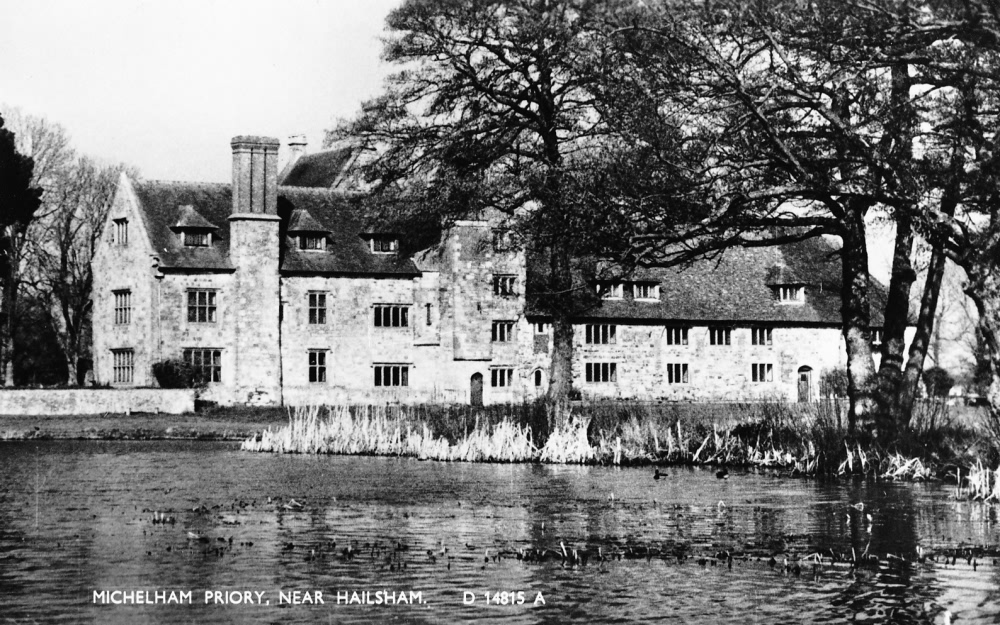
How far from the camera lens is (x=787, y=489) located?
24188 millimetres

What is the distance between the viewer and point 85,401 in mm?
50625

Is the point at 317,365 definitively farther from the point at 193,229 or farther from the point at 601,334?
the point at 601,334

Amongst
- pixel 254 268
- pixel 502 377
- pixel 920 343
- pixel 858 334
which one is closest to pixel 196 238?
pixel 254 268

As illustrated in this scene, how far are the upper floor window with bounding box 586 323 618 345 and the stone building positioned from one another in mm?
63

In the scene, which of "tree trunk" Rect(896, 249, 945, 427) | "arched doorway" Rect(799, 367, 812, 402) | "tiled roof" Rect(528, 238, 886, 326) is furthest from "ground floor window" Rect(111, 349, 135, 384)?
"tree trunk" Rect(896, 249, 945, 427)

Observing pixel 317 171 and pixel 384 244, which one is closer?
pixel 384 244

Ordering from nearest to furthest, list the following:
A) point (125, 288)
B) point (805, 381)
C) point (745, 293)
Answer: point (125, 288) → point (745, 293) → point (805, 381)

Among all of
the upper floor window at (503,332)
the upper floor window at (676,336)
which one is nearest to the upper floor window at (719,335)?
the upper floor window at (676,336)

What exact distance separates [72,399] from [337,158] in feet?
70.5

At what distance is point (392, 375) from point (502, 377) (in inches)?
186

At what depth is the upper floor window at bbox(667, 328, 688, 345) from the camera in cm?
6550

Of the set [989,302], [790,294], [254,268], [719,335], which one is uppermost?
[254,268]

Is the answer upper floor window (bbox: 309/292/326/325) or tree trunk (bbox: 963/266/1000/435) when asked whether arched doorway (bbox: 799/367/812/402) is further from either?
tree trunk (bbox: 963/266/1000/435)

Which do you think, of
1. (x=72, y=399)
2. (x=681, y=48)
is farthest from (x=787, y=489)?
(x=72, y=399)
